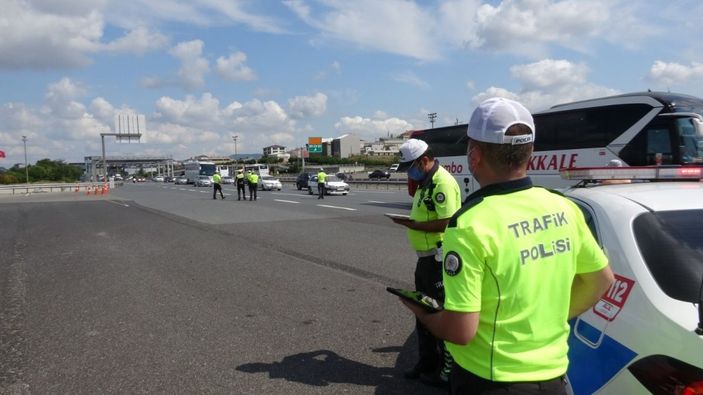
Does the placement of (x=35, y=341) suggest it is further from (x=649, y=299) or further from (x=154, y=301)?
(x=649, y=299)

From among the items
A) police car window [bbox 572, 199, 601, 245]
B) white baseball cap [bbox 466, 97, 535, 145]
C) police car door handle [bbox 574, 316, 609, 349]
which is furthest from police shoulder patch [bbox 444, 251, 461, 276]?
police car window [bbox 572, 199, 601, 245]

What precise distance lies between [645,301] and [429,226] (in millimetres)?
1820

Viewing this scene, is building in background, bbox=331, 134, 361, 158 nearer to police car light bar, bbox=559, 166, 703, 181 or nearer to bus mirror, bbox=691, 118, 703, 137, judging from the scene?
bus mirror, bbox=691, 118, 703, 137

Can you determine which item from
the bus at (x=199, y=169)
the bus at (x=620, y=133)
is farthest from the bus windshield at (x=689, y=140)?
the bus at (x=199, y=169)

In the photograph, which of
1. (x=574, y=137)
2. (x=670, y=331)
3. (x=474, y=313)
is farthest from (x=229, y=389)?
(x=574, y=137)

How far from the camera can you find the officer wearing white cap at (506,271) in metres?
1.77

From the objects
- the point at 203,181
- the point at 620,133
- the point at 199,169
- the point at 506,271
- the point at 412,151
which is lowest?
the point at 203,181

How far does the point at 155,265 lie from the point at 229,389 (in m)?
5.86

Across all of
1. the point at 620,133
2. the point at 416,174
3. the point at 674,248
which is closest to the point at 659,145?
the point at 620,133

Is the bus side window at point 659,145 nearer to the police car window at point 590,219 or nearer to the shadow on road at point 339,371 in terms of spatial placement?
the shadow on road at point 339,371

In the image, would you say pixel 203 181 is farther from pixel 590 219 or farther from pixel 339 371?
pixel 590 219

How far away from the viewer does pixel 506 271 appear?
179 cm

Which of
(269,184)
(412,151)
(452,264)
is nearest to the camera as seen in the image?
(452,264)

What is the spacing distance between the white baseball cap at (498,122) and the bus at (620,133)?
956 cm
